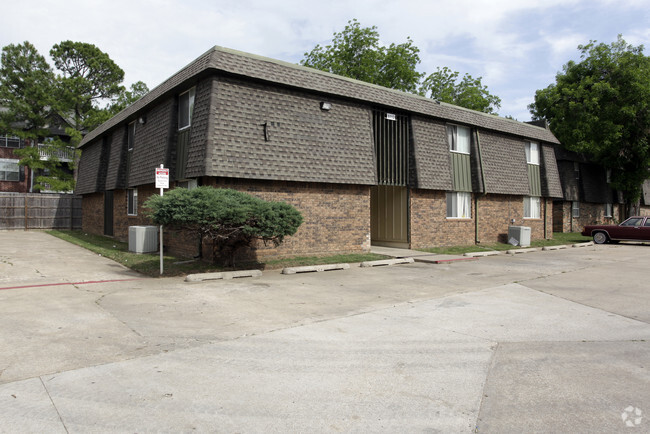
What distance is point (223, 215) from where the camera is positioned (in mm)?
9984

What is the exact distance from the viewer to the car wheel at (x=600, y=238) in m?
24.0

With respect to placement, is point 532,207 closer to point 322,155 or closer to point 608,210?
point 322,155

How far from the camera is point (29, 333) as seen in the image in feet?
18.8

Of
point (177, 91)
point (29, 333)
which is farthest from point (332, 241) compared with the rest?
point (29, 333)

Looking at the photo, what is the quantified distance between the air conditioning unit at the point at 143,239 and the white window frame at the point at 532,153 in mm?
19368

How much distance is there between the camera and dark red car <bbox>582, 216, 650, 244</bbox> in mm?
22719

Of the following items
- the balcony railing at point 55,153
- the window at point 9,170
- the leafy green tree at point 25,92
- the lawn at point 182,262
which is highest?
the leafy green tree at point 25,92

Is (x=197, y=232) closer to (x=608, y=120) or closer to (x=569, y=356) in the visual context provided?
(x=569, y=356)

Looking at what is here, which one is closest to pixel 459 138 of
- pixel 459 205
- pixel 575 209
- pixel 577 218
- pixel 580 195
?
pixel 459 205

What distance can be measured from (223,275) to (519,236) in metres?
15.7

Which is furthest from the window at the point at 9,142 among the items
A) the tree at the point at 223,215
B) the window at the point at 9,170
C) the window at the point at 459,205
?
the window at the point at 459,205

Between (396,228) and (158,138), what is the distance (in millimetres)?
10177

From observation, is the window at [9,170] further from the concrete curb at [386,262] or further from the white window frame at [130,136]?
the concrete curb at [386,262]

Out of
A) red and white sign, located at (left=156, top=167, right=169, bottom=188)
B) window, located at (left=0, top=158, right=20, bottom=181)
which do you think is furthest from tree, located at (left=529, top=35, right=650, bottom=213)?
window, located at (left=0, top=158, right=20, bottom=181)
